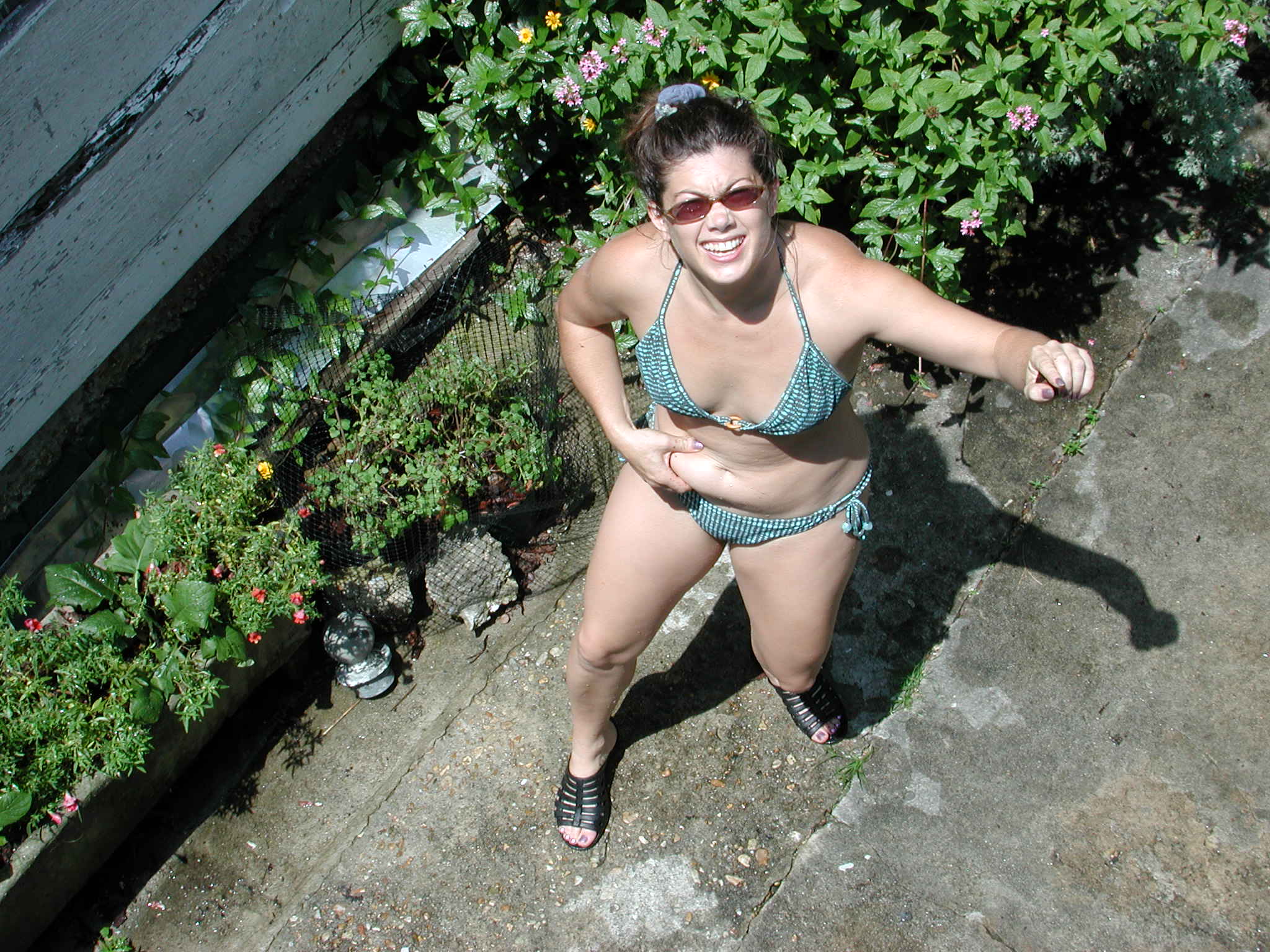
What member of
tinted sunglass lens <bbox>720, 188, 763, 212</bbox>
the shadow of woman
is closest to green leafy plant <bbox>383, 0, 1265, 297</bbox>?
the shadow of woman

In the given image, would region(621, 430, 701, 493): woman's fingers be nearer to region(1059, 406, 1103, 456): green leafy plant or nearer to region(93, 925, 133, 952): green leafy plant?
region(1059, 406, 1103, 456): green leafy plant

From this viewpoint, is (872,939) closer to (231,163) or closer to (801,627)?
(801,627)

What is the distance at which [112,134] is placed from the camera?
3049 mm

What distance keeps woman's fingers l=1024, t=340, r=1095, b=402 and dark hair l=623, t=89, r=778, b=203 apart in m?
0.60

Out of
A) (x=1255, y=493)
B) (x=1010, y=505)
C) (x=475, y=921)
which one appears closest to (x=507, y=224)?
(x=1010, y=505)

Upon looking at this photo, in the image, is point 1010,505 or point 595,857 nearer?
point 595,857

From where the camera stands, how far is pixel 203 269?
362 centimetres

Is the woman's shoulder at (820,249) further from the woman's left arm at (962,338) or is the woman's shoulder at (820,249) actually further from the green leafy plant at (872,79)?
the green leafy plant at (872,79)

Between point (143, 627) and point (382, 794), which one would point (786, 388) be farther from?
point (143, 627)

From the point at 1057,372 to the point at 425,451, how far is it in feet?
6.78

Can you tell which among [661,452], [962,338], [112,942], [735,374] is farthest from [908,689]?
[112,942]

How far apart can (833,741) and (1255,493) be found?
5.16ft

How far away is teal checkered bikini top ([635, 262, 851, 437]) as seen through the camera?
6.94 feet

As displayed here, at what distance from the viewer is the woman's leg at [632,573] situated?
247 cm
